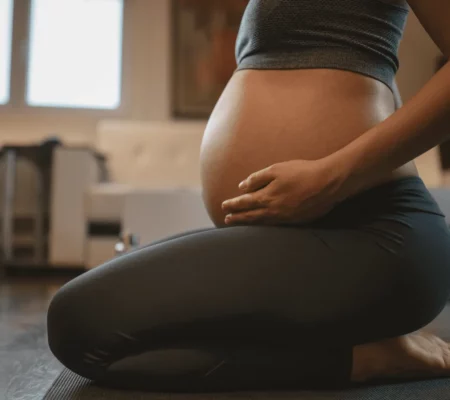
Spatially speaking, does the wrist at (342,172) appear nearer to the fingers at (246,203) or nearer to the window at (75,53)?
the fingers at (246,203)

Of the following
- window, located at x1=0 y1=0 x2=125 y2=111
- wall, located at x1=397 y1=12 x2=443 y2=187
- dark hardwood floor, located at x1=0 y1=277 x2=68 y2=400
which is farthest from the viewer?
window, located at x1=0 y1=0 x2=125 y2=111

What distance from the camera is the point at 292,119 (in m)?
0.61

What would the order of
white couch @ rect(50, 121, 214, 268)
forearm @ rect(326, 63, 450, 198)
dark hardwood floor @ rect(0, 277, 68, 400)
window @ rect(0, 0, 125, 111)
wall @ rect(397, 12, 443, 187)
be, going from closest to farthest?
1. forearm @ rect(326, 63, 450, 198)
2. dark hardwood floor @ rect(0, 277, 68, 400)
3. white couch @ rect(50, 121, 214, 268)
4. wall @ rect(397, 12, 443, 187)
5. window @ rect(0, 0, 125, 111)

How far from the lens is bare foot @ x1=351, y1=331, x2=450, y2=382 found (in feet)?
1.98

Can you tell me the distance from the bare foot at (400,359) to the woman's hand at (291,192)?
0.18 m

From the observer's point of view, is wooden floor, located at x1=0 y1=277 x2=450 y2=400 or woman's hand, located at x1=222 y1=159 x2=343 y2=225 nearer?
woman's hand, located at x1=222 y1=159 x2=343 y2=225

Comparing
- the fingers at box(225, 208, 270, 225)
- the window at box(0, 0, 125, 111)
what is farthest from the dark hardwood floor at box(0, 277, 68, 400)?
the window at box(0, 0, 125, 111)

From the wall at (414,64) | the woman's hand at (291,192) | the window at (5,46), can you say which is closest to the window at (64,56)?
the window at (5,46)

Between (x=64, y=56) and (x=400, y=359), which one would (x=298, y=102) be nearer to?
(x=400, y=359)

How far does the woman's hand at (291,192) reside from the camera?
21.2 inches

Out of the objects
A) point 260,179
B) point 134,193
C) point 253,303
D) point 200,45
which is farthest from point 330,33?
point 200,45

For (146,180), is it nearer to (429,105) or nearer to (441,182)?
(441,182)

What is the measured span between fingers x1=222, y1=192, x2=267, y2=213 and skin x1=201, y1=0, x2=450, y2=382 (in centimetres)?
5

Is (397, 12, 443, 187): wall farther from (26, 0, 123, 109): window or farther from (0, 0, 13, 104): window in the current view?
(0, 0, 13, 104): window
